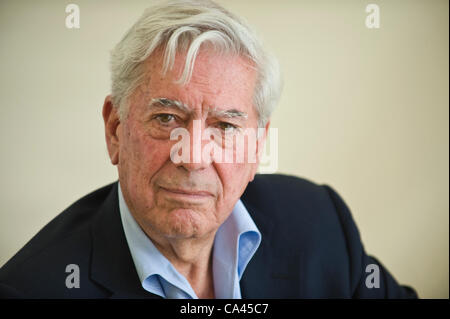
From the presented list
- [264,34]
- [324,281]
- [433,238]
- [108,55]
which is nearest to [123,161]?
[108,55]

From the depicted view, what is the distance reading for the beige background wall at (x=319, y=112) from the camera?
124cm

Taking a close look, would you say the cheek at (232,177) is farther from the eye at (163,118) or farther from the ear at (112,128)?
the ear at (112,128)

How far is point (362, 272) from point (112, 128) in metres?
0.91

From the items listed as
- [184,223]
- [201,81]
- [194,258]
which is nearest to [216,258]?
[194,258]

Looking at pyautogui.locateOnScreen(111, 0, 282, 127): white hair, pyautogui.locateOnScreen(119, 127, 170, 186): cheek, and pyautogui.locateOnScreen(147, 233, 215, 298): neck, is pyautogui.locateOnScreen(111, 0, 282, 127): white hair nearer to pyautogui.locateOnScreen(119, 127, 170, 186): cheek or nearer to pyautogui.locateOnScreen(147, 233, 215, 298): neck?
pyautogui.locateOnScreen(119, 127, 170, 186): cheek

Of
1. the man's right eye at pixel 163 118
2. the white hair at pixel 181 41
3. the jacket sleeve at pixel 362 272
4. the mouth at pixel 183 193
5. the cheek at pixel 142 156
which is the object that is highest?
the white hair at pixel 181 41

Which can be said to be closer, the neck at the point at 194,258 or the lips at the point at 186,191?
the lips at the point at 186,191

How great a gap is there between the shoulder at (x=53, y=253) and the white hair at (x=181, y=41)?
355 millimetres

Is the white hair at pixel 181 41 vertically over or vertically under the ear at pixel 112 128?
over

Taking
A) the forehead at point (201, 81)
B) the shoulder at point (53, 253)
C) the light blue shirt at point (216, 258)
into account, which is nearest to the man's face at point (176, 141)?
the forehead at point (201, 81)

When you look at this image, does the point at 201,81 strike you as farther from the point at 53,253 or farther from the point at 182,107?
the point at 53,253

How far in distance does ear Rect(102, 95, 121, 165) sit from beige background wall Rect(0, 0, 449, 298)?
0.14 meters
